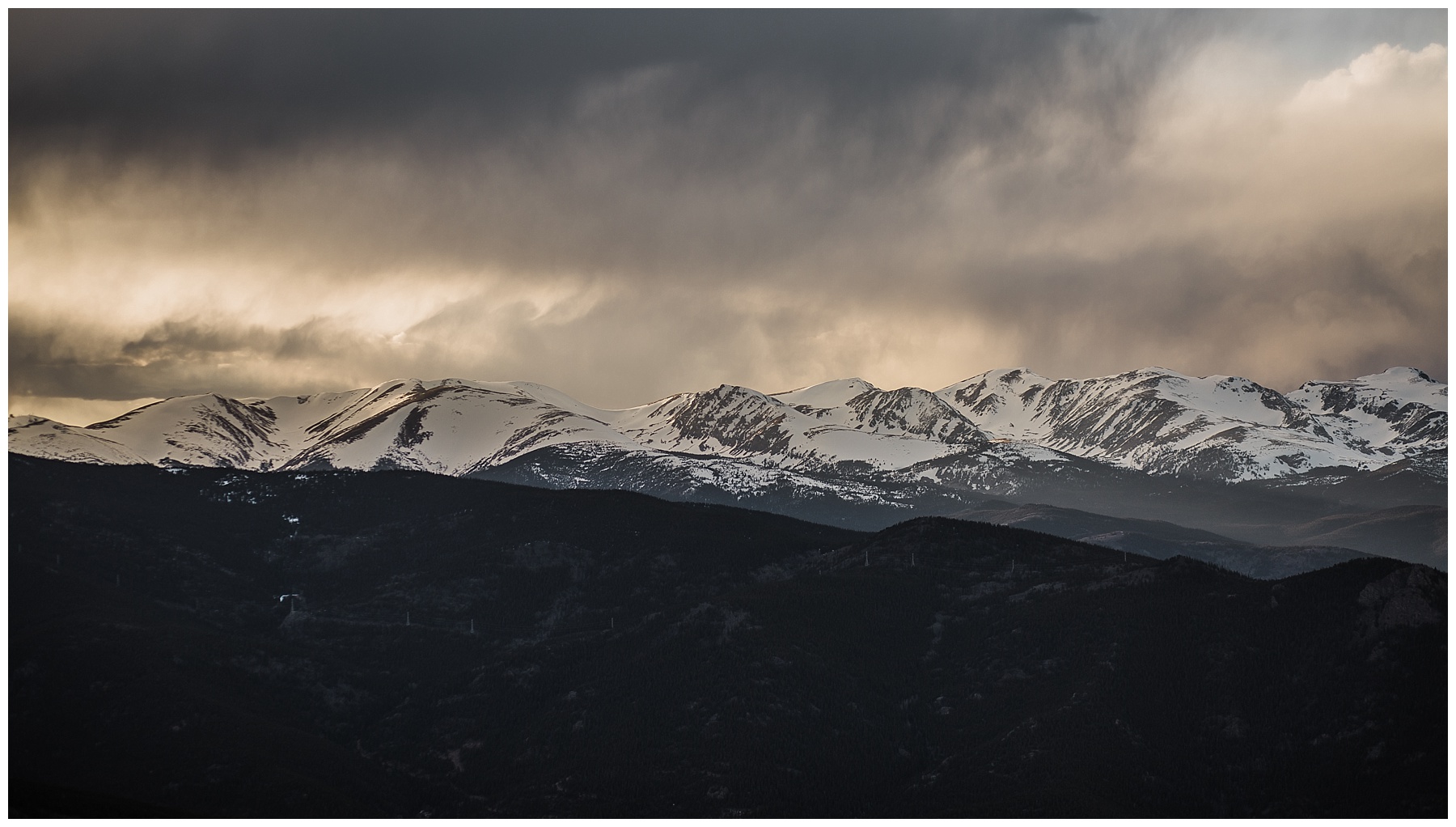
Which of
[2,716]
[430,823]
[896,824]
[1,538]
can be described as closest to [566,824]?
[430,823]

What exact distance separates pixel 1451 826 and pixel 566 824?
117890 mm

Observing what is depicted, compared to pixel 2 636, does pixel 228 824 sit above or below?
below

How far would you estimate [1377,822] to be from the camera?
189 meters

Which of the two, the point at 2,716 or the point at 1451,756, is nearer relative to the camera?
the point at 2,716

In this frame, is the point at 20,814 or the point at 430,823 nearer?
the point at 430,823

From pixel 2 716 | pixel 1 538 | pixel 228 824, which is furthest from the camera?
pixel 228 824

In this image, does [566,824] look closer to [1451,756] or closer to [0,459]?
[0,459]

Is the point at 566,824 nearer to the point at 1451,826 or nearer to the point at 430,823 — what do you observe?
the point at 430,823

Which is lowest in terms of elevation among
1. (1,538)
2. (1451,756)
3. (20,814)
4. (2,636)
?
(20,814)

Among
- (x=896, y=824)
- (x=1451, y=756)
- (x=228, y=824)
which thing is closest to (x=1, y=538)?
(x=228, y=824)

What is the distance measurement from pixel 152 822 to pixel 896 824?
100531 millimetres

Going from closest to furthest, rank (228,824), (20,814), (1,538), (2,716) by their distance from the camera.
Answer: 1. (1,538)
2. (2,716)
3. (228,824)
4. (20,814)

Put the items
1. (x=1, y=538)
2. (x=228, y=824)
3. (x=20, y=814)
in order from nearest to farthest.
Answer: (x=1, y=538) < (x=228, y=824) < (x=20, y=814)

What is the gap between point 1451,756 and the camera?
655 feet
